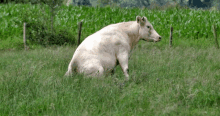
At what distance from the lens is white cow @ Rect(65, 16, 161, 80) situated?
5320 millimetres

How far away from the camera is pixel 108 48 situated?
573 cm

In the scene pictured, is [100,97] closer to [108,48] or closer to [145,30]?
[108,48]

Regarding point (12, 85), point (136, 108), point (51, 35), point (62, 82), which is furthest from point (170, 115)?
point (51, 35)

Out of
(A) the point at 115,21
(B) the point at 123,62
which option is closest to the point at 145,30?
(B) the point at 123,62

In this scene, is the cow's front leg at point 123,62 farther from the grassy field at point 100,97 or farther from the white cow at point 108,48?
the grassy field at point 100,97

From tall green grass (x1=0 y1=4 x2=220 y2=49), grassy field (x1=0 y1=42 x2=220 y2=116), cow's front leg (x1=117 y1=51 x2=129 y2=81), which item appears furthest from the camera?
tall green grass (x1=0 y1=4 x2=220 y2=49)

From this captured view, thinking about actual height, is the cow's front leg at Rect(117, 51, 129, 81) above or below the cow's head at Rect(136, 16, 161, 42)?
below

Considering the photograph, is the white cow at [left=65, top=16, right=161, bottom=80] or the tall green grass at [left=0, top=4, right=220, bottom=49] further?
the tall green grass at [left=0, top=4, right=220, bottom=49]

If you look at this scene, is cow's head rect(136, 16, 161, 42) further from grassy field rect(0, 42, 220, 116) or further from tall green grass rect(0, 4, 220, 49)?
tall green grass rect(0, 4, 220, 49)

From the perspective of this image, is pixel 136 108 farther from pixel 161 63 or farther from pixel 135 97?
pixel 161 63

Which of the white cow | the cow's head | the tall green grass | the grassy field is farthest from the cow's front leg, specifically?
the tall green grass

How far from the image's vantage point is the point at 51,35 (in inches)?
507

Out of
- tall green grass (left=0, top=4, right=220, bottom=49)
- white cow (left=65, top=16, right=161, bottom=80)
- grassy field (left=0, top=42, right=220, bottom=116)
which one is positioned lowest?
tall green grass (left=0, top=4, right=220, bottom=49)

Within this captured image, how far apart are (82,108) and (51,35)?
9503 mm
